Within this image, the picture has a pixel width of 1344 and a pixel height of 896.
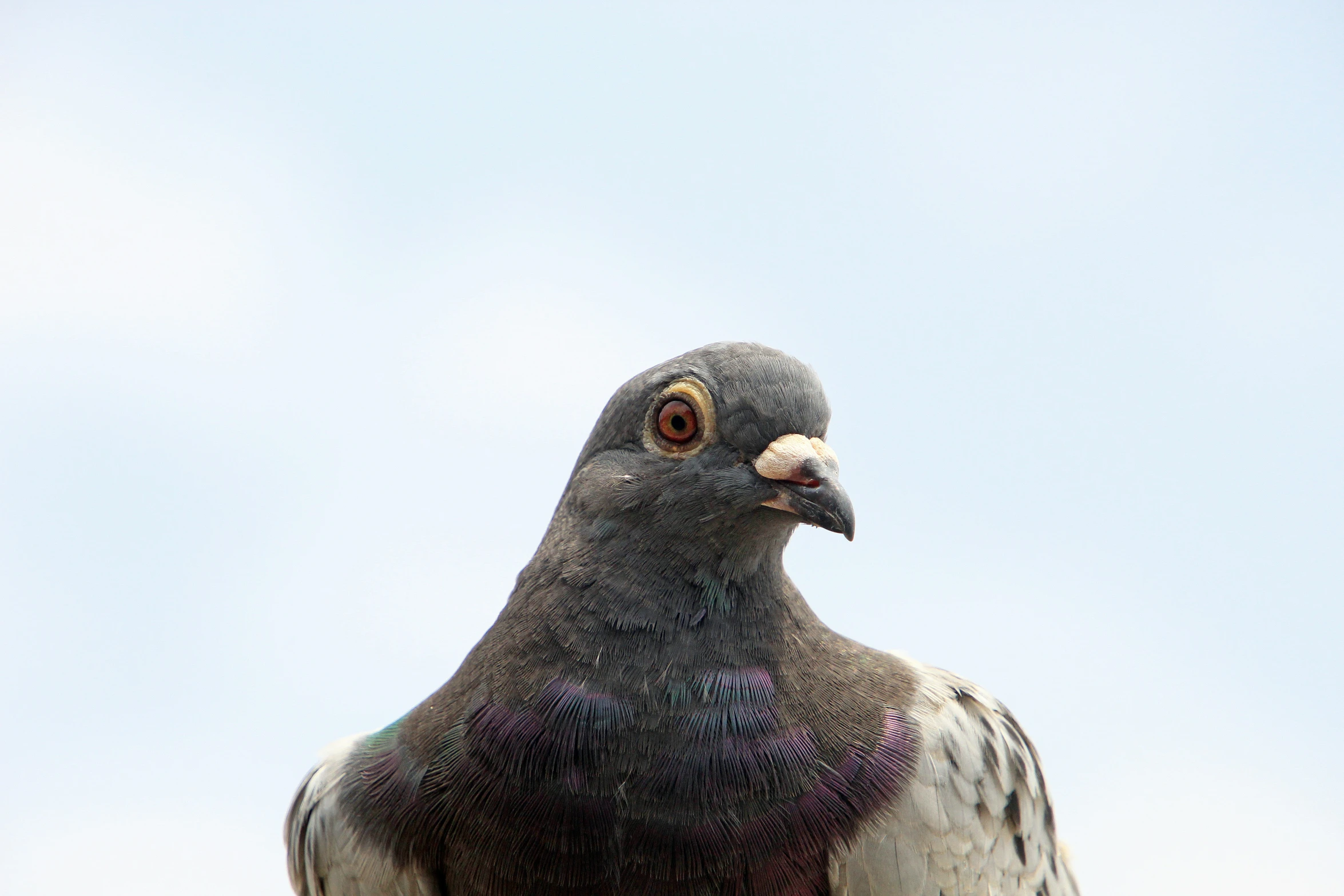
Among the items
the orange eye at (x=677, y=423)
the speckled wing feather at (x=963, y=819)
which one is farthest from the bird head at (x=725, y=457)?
the speckled wing feather at (x=963, y=819)

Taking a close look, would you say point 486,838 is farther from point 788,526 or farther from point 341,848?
point 788,526

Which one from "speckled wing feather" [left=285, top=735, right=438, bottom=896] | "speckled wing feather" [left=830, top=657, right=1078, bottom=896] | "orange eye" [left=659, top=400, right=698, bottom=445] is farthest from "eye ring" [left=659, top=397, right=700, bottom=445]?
"speckled wing feather" [left=285, top=735, right=438, bottom=896]

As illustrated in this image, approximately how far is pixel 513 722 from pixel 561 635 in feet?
0.97

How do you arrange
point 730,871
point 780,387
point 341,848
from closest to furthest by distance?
point 730,871
point 780,387
point 341,848

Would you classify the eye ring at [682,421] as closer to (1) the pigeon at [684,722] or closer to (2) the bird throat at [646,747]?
(1) the pigeon at [684,722]

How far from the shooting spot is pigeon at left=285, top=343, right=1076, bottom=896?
3213 millimetres

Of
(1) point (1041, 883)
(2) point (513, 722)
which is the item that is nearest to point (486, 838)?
(2) point (513, 722)

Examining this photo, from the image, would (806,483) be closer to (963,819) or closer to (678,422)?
(678,422)

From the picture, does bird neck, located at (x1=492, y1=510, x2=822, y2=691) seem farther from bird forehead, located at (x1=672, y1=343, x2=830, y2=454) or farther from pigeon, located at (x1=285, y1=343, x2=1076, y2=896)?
bird forehead, located at (x1=672, y1=343, x2=830, y2=454)

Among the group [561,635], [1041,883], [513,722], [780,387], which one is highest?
[780,387]

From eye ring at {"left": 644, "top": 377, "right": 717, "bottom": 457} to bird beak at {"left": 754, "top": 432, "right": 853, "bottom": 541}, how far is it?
0.68ft

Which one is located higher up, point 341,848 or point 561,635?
point 561,635

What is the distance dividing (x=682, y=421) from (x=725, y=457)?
19cm

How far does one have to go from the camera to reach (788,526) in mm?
3527
